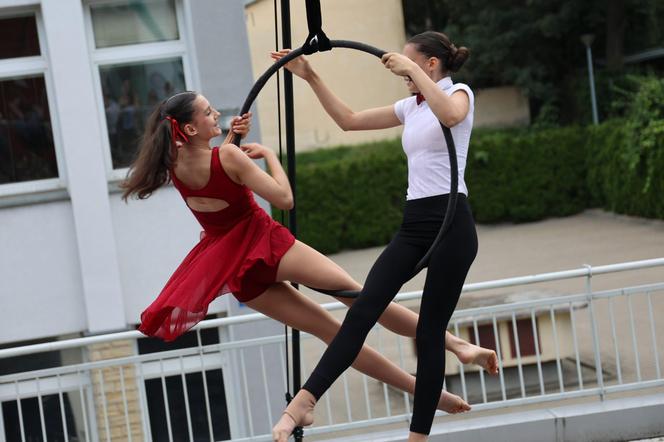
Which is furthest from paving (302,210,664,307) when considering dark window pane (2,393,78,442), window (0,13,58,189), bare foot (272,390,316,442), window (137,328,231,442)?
bare foot (272,390,316,442)

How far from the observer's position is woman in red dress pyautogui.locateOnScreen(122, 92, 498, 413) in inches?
139

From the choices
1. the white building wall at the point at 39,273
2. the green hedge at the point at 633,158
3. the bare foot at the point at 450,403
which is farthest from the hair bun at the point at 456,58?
the green hedge at the point at 633,158

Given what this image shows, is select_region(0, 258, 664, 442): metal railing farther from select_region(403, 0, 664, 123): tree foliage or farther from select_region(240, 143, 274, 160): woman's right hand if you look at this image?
select_region(403, 0, 664, 123): tree foliage

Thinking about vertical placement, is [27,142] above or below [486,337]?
above

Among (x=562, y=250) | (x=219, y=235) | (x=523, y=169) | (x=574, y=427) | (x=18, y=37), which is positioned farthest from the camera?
(x=523, y=169)

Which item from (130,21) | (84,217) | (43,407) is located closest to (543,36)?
(130,21)

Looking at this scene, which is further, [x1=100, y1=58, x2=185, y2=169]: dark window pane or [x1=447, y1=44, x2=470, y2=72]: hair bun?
[x1=100, y1=58, x2=185, y2=169]: dark window pane

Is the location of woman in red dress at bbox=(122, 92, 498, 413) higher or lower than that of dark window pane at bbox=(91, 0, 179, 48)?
lower

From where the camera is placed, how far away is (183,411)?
8617mm

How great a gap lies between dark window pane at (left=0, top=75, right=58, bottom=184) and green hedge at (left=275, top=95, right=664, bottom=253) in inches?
456

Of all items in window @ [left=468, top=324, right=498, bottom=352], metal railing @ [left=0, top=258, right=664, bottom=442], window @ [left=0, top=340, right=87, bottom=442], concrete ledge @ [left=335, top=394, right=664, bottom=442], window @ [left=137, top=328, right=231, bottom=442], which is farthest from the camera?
window @ [left=468, top=324, right=498, bottom=352]

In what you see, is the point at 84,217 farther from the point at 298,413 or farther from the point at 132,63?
the point at 298,413

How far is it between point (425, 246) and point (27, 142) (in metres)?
5.61

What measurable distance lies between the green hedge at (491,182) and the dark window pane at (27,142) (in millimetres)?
11580
